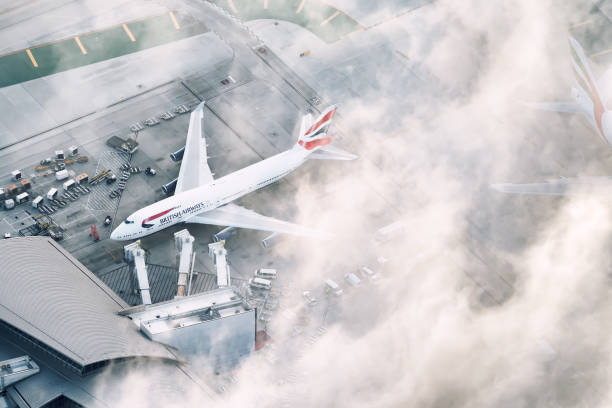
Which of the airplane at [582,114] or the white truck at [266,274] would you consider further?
the airplane at [582,114]

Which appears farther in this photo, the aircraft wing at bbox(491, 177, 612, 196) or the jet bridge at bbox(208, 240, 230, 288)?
the aircraft wing at bbox(491, 177, 612, 196)

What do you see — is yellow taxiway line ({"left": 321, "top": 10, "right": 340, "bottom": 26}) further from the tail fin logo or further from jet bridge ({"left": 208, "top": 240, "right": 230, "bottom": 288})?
jet bridge ({"left": 208, "top": 240, "right": 230, "bottom": 288})

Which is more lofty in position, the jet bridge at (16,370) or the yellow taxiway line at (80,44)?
the jet bridge at (16,370)

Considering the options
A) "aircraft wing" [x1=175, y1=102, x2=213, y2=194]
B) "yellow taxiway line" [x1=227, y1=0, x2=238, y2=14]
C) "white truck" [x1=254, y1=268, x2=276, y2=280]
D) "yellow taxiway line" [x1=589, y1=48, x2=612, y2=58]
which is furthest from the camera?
"yellow taxiway line" [x1=589, y1=48, x2=612, y2=58]

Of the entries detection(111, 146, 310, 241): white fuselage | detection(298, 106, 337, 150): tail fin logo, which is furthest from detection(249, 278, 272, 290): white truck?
detection(298, 106, 337, 150): tail fin logo

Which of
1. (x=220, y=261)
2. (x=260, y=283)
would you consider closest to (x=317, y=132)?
(x=260, y=283)

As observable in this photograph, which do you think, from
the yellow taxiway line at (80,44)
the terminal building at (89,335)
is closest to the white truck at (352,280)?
the terminal building at (89,335)

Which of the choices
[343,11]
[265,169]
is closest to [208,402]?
[265,169]

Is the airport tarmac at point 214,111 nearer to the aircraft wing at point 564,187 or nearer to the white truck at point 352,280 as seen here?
the aircraft wing at point 564,187
